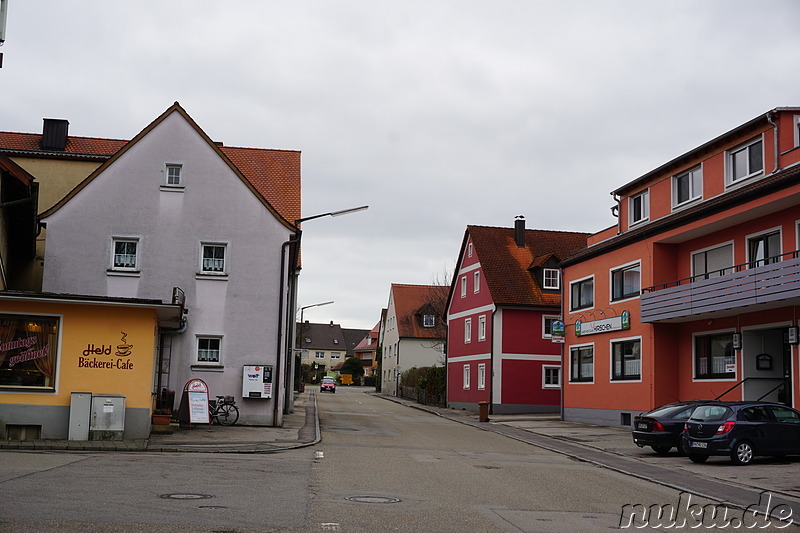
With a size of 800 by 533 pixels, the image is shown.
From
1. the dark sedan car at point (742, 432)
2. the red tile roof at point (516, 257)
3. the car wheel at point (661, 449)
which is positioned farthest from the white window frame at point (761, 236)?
the red tile roof at point (516, 257)

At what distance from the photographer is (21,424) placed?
2000cm

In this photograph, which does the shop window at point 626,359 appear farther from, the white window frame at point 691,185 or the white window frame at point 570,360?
the white window frame at point 691,185

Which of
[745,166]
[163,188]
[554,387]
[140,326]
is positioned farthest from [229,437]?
[554,387]

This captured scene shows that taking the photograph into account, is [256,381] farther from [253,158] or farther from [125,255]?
[253,158]

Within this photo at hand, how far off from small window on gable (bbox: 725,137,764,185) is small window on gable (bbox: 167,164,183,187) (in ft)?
56.2

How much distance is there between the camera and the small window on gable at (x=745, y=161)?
2486cm

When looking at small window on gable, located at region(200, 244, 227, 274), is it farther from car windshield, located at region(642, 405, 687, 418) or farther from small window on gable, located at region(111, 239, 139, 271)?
car windshield, located at region(642, 405, 687, 418)

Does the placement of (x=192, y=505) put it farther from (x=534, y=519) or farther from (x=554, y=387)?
(x=554, y=387)

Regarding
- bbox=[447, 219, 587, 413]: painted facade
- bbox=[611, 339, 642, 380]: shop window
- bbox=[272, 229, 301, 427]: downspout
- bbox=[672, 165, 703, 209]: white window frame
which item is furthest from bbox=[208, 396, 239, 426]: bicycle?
bbox=[447, 219, 587, 413]: painted facade

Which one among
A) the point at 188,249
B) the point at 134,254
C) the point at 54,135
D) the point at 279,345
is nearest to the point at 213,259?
the point at 188,249

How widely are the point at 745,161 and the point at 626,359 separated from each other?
28.6ft

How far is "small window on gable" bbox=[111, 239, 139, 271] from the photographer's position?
27.2 meters

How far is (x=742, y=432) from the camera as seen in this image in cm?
1894

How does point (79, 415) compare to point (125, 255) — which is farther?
point (125, 255)
